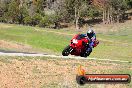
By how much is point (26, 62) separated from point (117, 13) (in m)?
85.2

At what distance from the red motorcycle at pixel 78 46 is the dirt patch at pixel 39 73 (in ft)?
6.83

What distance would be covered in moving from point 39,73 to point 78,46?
5766 millimetres

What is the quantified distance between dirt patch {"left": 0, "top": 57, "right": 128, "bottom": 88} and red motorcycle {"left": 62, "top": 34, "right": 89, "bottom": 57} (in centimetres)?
208

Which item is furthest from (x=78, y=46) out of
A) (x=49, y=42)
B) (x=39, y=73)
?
(x=49, y=42)

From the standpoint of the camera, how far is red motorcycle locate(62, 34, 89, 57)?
21.9 meters

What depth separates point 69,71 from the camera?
59.5 feet

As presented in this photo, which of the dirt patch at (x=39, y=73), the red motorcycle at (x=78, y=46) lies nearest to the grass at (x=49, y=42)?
the red motorcycle at (x=78, y=46)

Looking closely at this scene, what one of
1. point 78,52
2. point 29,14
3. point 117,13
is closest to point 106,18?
point 117,13

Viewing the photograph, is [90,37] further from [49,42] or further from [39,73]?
[49,42]

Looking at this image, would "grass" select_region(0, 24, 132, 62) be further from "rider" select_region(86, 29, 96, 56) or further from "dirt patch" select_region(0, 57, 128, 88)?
"dirt patch" select_region(0, 57, 128, 88)

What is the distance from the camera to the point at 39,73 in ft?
55.3

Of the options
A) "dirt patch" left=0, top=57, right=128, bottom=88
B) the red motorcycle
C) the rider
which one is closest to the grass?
the rider

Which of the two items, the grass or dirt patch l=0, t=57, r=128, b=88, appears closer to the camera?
dirt patch l=0, t=57, r=128, b=88

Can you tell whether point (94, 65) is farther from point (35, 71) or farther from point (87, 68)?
point (35, 71)
